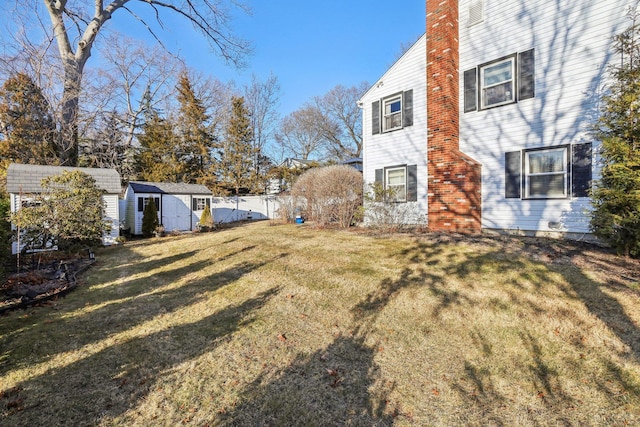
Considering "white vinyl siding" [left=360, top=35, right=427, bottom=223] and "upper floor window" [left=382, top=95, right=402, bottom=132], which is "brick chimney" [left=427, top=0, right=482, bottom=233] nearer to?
"white vinyl siding" [left=360, top=35, right=427, bottom=223]

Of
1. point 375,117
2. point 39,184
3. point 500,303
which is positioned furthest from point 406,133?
point 39,184

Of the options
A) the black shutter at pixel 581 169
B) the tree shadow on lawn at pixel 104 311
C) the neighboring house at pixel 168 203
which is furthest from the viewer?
the neighboring house at pixel 168 203

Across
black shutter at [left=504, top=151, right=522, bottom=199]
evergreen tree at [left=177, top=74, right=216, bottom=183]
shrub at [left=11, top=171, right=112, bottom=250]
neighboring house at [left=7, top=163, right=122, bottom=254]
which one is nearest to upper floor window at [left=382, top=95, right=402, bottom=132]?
black shutter at [left=504, top=151, right=522, bottom=199]

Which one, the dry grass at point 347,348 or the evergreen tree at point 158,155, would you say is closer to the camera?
the dry grass at point 347,348

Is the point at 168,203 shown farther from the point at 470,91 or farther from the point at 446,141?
the point at 470,91

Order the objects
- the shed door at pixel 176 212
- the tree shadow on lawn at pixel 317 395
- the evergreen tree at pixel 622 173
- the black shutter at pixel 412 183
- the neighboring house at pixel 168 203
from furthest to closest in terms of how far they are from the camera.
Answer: the shed door at pixel 176 212, the neighboring house at pixel 168 203, the black shutter at pixel 412 183, the evergreen tree at pixel 622 173, the tree shadow on lawn at pixel 317 395

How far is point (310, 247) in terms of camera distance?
26.1 ft

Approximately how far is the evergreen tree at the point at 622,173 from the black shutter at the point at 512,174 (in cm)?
253

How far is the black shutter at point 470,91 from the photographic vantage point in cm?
932

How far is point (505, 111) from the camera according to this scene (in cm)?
874

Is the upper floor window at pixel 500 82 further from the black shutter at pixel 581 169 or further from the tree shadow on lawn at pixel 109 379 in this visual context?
the tree shadow on lawn at pixel 109 379

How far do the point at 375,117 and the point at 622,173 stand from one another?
8123 mm

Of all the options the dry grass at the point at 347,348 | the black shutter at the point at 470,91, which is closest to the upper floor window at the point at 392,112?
the black shutter at the point at 470,91

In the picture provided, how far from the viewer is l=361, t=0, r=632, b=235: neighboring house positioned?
292 inches
